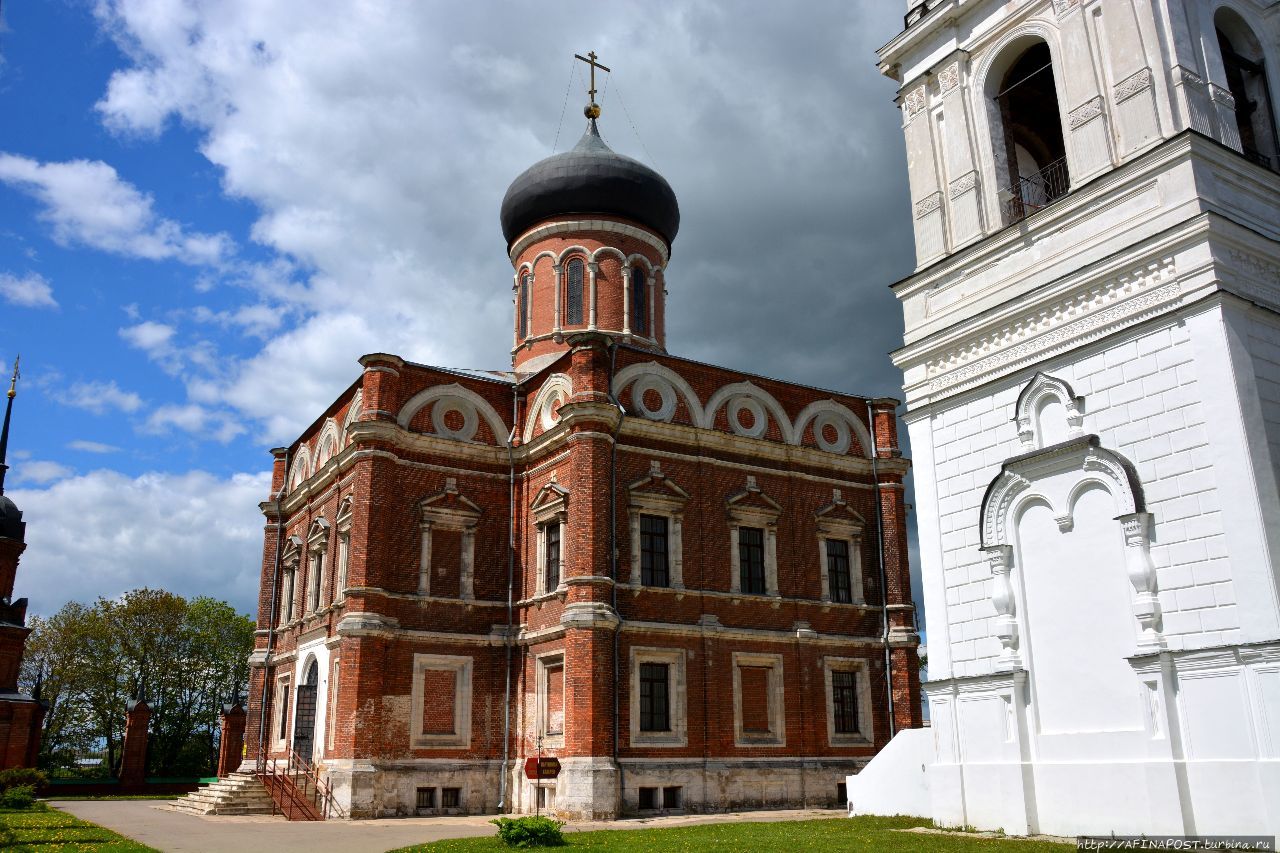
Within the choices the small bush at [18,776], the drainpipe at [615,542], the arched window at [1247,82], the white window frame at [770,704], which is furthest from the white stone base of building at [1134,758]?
the small bush at [18,776]

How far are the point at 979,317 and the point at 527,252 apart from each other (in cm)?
1726

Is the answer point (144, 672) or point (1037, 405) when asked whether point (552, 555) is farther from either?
point (144, 672)

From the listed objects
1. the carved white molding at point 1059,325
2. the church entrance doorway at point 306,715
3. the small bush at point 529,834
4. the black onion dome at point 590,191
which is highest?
the black onion dome at point 590,191

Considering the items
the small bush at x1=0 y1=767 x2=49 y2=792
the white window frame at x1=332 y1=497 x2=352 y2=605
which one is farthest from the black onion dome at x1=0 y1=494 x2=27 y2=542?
the white window frame at x1=332 y1=497 x2=352 y2=605

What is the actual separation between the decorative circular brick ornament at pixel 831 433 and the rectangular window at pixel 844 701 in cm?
529

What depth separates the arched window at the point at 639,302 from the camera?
89.1ft

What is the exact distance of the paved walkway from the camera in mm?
14273

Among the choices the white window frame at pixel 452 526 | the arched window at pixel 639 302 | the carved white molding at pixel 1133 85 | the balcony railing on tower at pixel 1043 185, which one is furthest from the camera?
the arched window at pixel 639 302

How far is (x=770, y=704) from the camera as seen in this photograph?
22.0 metres

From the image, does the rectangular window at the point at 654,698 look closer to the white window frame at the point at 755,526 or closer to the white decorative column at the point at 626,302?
the white window frame at the point at 755,526

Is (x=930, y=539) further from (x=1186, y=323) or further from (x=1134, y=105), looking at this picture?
(x=1134, y=105)

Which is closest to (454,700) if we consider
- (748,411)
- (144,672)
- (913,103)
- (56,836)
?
(56,836)

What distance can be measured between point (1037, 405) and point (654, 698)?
447 inches

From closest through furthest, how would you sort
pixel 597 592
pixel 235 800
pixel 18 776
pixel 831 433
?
pixel 597 592
pixel 235 800
pixel 18 776
pixel 831 433
